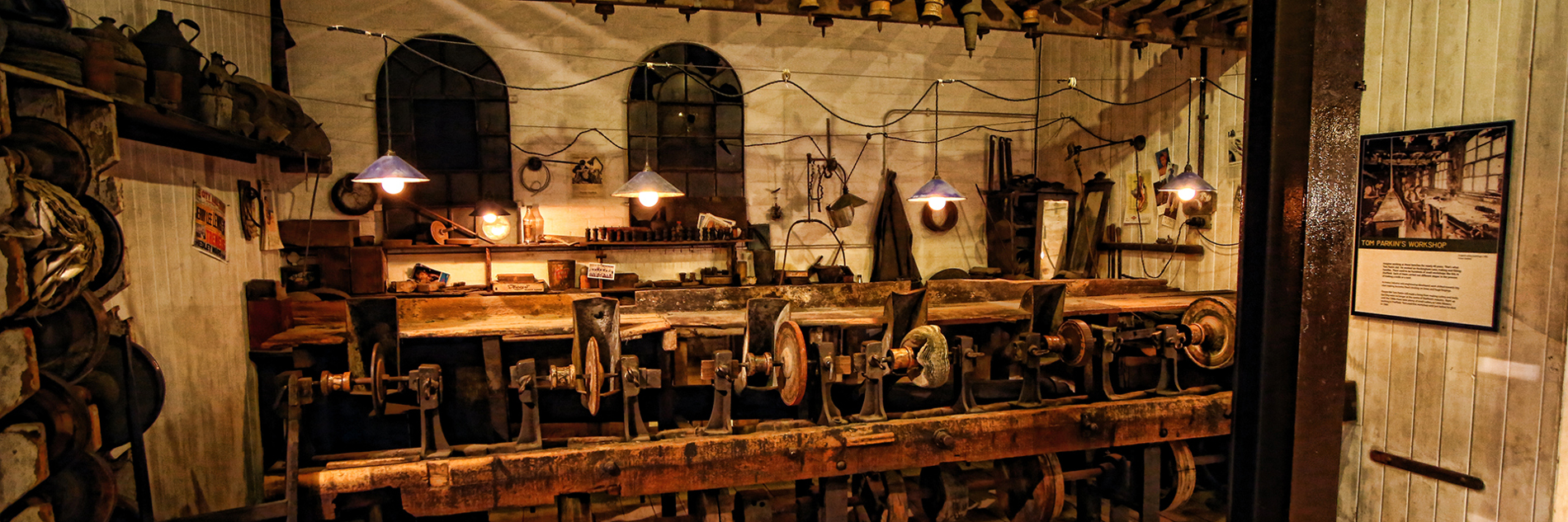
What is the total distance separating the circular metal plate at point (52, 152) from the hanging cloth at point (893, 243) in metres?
6.28

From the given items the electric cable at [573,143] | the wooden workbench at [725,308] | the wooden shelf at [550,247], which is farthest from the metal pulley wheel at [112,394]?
the electric cable at [573,143]

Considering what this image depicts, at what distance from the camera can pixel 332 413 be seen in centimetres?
345

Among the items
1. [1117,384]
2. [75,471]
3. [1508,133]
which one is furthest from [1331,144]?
[75,471]

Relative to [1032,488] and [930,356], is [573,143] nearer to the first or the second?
[930,356]

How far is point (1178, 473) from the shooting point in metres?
3.87

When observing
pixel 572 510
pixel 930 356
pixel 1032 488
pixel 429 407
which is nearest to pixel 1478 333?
pixel 1032 488

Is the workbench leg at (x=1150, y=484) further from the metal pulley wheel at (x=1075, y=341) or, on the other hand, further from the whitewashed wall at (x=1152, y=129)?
the whitewashed wall at (x=1152, y=129)

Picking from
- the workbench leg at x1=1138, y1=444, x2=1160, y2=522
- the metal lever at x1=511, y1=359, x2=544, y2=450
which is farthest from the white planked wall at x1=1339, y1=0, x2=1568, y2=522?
the metal lever at x1=511, y1=359, x2=544, y2=450

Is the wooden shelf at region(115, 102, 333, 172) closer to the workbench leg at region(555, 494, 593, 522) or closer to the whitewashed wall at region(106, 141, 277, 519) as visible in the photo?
the whitewashed wall at region(106, 141, 277, 519)

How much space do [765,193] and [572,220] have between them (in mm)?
2055

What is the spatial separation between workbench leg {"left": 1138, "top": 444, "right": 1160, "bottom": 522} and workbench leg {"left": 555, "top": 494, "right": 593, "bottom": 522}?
2.96m

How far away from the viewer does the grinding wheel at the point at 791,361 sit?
120 inches

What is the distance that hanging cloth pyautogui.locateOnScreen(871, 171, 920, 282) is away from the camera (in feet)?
25.0

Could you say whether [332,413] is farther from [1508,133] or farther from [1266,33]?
[1508,133]
